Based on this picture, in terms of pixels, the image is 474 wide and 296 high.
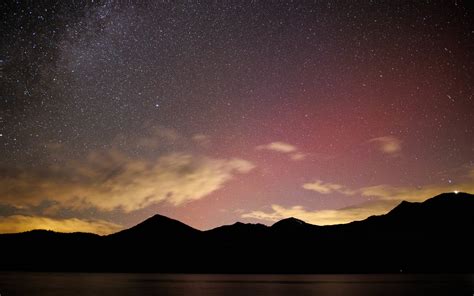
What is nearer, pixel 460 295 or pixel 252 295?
pixel 460 295

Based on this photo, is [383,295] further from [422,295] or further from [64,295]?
[64,295]

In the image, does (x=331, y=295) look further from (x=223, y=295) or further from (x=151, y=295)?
(x=151, y=295)

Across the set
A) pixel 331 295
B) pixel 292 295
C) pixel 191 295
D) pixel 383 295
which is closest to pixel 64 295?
pixel 191 295

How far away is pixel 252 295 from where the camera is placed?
230 feet

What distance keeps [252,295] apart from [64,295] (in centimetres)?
3051

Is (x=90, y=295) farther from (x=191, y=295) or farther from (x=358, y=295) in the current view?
(x=358, y=295)

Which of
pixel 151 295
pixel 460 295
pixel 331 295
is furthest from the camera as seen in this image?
pixel 331 295

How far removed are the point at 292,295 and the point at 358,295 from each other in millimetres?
11114

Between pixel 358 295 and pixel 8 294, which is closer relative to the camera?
pixel 8 294

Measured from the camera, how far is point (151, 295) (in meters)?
68.9

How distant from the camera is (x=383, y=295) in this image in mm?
67062

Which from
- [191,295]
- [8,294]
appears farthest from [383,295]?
[8,294]

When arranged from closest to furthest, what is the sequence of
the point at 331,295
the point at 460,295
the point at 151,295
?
the point at 460,295, the point at 151,295, the point at 331,295

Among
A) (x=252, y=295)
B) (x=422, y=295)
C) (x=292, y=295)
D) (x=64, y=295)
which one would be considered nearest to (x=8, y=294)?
(x=64, y=295)
